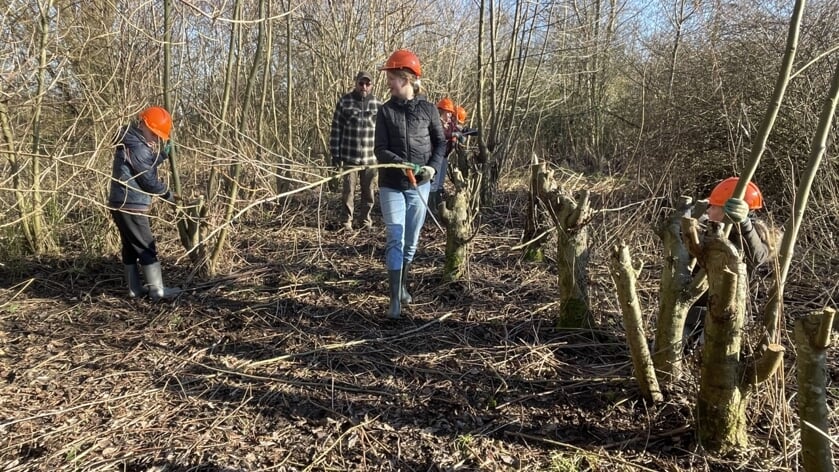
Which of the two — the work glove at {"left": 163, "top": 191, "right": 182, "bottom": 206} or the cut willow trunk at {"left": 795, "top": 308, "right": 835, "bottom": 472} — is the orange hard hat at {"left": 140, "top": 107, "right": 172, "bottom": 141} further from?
the cut willow trunk at {"left": 795, "top": 308, "right": 835, "bottom": 472}

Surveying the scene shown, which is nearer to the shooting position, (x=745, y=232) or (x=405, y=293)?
(x=745, y=232)

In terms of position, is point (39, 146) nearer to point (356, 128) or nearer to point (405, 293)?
point (356, 128)

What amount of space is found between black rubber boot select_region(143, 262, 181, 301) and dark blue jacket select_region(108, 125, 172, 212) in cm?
47

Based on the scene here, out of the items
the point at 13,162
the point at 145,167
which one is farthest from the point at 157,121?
the point at 13,162

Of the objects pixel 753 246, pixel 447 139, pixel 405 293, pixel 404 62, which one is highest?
pixel 404 62

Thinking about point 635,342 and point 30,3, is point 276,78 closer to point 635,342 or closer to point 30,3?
point 30,3

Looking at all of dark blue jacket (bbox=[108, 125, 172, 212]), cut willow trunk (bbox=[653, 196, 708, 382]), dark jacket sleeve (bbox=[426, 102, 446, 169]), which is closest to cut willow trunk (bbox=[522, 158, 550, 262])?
dark jacket sleeve (bbox=[426, 102, 446, 169])

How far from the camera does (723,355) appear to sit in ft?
7.55

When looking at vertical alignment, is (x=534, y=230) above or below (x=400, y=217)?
below

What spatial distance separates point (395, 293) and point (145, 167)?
219cm

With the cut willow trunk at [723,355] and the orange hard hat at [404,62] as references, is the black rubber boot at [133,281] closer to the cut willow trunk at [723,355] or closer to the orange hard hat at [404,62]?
the orange hard hat at [404,62]

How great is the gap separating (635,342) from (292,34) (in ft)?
24.4

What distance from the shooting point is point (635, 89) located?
1010 cm

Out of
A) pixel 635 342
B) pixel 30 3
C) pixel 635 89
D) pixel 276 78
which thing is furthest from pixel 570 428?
pixel 635 89
